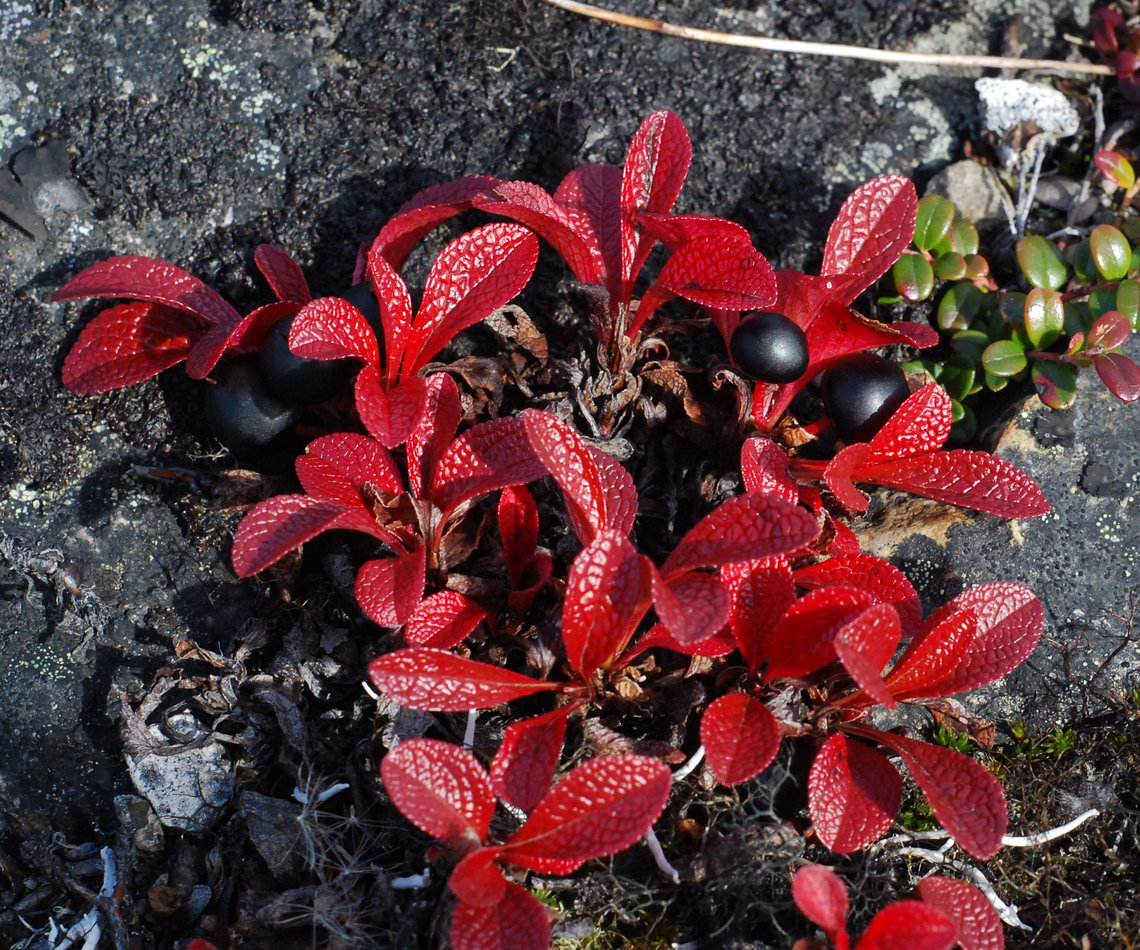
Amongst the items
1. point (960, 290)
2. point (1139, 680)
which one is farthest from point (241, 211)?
point (1139, 680)

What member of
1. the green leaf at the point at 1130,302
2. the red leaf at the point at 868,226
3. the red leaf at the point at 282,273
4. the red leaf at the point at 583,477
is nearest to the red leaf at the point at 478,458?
the red leaf at the point at 583,477

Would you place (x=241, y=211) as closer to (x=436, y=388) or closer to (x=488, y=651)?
(x=436, y=388)

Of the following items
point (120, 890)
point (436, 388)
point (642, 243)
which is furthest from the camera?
point (642, 243)

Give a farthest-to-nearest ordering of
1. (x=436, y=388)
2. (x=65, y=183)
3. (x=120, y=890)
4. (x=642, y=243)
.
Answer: (x=65, y=183), (x=642, y=243), (x=436, y=388), (x=120, y=890)

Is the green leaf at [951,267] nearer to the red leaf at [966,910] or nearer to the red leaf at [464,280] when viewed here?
the red leaf at [464,280]

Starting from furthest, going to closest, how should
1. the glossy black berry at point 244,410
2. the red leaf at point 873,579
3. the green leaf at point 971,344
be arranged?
the green leaf at point 971,344 → the glossy black berry at point 244,410 → the red leaf at point 873,579

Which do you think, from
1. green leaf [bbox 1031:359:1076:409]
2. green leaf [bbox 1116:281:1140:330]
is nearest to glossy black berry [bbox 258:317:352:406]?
green leaf [bbox 1031:359:1076:409]

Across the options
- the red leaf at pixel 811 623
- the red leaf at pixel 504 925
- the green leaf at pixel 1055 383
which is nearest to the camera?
the red leaf at pixel 504 925
